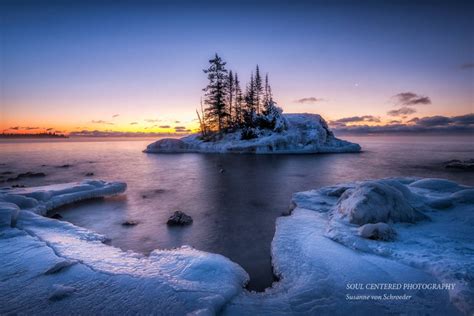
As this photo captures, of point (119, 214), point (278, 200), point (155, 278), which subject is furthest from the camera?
point (278, 200)

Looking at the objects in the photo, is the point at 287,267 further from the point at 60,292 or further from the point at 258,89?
the point at 258,89

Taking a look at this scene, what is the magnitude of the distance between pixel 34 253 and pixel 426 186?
13.9 metres

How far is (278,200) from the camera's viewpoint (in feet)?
40.8

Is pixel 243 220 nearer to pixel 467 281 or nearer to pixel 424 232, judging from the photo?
pixel 424 232

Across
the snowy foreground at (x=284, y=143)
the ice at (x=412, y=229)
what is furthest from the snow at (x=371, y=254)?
the snowy foreground at (x=284, y=143)

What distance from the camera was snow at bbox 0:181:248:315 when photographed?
13.5 feet

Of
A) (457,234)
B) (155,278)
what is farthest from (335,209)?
(155,278)

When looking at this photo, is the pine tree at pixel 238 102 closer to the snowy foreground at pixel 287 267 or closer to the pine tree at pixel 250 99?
the pine tree at pixel 250 99

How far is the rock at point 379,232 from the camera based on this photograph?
20.4 ft

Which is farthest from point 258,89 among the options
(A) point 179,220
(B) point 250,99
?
(A) point 179,220

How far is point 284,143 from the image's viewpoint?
4122 centimetres

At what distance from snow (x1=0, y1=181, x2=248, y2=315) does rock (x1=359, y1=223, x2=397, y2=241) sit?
3530mm

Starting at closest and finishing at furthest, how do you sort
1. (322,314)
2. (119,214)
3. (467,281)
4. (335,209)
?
1. (322,314)
2. (467,281)
3. (335,209)
4. (119,214)

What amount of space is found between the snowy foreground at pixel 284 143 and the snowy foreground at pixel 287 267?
3260cm
